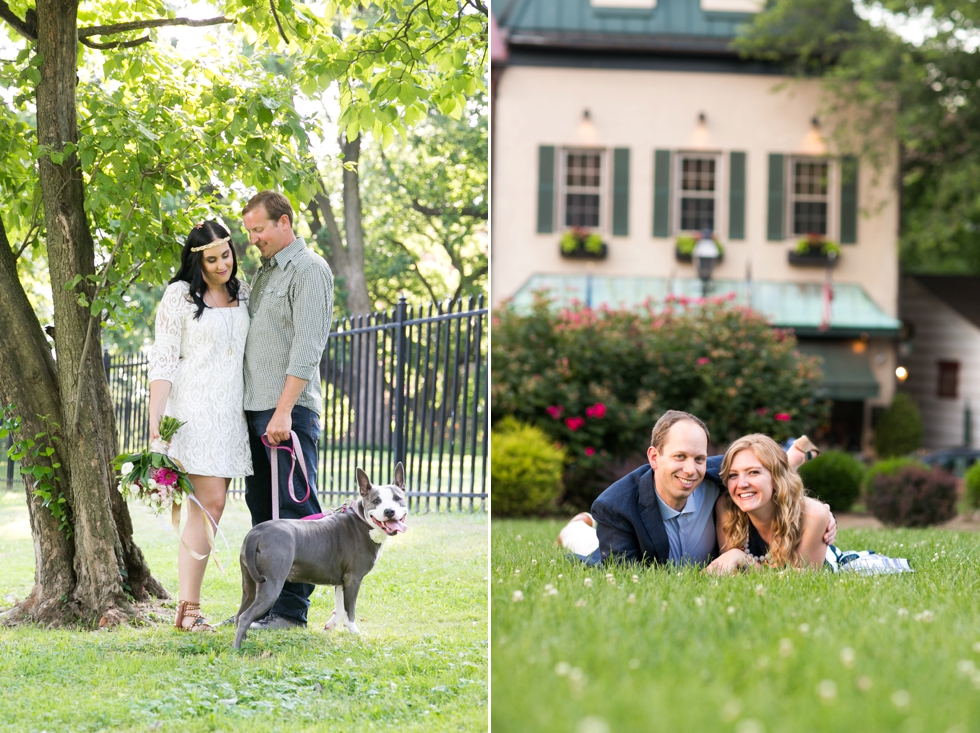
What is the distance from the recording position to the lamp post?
15.7 meters

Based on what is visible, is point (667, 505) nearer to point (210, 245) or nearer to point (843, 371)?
point (210, 245)

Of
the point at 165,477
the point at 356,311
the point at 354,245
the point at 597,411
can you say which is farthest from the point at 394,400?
the point at 597,411

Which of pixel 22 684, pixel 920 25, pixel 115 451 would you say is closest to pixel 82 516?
pixel 115 451

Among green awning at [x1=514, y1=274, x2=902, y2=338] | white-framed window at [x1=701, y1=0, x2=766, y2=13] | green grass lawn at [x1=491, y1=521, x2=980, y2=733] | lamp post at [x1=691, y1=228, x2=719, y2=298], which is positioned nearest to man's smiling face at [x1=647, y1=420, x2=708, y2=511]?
green grass lawn at [x1=491, y1=521, x2=980, y2=733]

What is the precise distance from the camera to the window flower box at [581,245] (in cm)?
1703

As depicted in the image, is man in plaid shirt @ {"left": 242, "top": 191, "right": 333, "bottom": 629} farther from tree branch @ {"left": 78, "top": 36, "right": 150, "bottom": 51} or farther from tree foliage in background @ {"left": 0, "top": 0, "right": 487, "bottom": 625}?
tree branch @ {"left": 78, "top": 36, "right": 150, "bottom": 51}

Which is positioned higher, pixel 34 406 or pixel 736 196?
pixel 736 196

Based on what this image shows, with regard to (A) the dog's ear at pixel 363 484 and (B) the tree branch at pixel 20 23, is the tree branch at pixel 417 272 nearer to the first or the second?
(B) the tree branch at pixel 20 23

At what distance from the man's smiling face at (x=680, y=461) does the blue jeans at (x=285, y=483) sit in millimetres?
1537

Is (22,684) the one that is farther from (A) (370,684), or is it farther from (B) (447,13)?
(B) (447,13)

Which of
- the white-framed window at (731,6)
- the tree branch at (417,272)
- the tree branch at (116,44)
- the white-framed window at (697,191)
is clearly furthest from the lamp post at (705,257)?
the tree branch at (116,44)

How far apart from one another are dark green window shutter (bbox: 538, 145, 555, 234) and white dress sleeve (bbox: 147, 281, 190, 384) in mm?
13203

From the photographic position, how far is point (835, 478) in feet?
37.7

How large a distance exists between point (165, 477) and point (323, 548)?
0.80m
